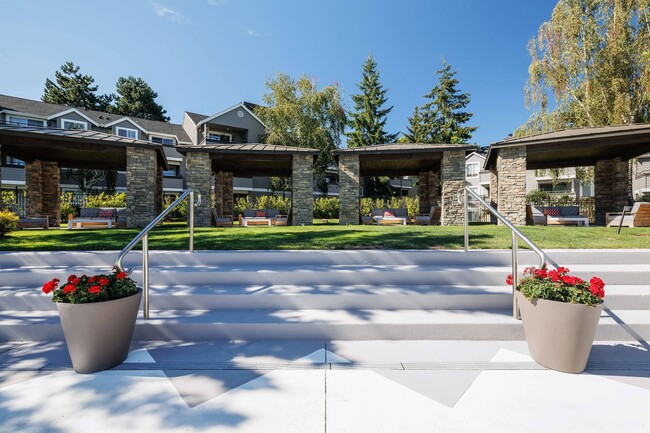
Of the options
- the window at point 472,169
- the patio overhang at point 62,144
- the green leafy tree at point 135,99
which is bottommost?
the patio overhang at point 62,144

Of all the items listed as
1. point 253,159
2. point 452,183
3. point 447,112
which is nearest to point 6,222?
point 253,159

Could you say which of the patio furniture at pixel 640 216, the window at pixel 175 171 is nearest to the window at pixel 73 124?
the window at pixel 175 171

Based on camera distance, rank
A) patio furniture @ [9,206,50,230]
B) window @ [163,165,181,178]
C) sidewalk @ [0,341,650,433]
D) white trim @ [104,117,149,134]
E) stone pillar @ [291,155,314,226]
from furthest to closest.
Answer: window @ [163,165,181,178] → white trim @ [104,117,149,134] → stone pillar @ [291,155,314,226] → patio furniture @ [9,206,50,230] → sidewalk @ [0,341,650,433]

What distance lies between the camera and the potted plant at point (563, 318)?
240 cm

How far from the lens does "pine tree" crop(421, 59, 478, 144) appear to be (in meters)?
28.5

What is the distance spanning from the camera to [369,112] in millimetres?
29062

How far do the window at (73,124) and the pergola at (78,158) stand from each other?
9813 mm

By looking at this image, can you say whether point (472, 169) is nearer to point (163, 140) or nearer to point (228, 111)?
point (228, 111)

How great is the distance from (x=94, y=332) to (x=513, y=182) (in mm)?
12723

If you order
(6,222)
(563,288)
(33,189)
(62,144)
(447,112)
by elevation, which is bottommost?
(563,288)

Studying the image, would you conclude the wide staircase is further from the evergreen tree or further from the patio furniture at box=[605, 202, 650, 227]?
the evergreen tree

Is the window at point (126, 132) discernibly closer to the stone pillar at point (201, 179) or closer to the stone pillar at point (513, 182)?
the stone pillar at point (201, 179)

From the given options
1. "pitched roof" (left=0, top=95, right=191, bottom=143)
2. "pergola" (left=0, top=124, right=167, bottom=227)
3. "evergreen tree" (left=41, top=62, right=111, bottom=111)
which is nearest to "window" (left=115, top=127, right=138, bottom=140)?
"pitched roof" (left=0, top=95, right=191, bottom=143)

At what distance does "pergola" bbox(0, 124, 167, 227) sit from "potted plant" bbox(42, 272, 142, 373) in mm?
9982
